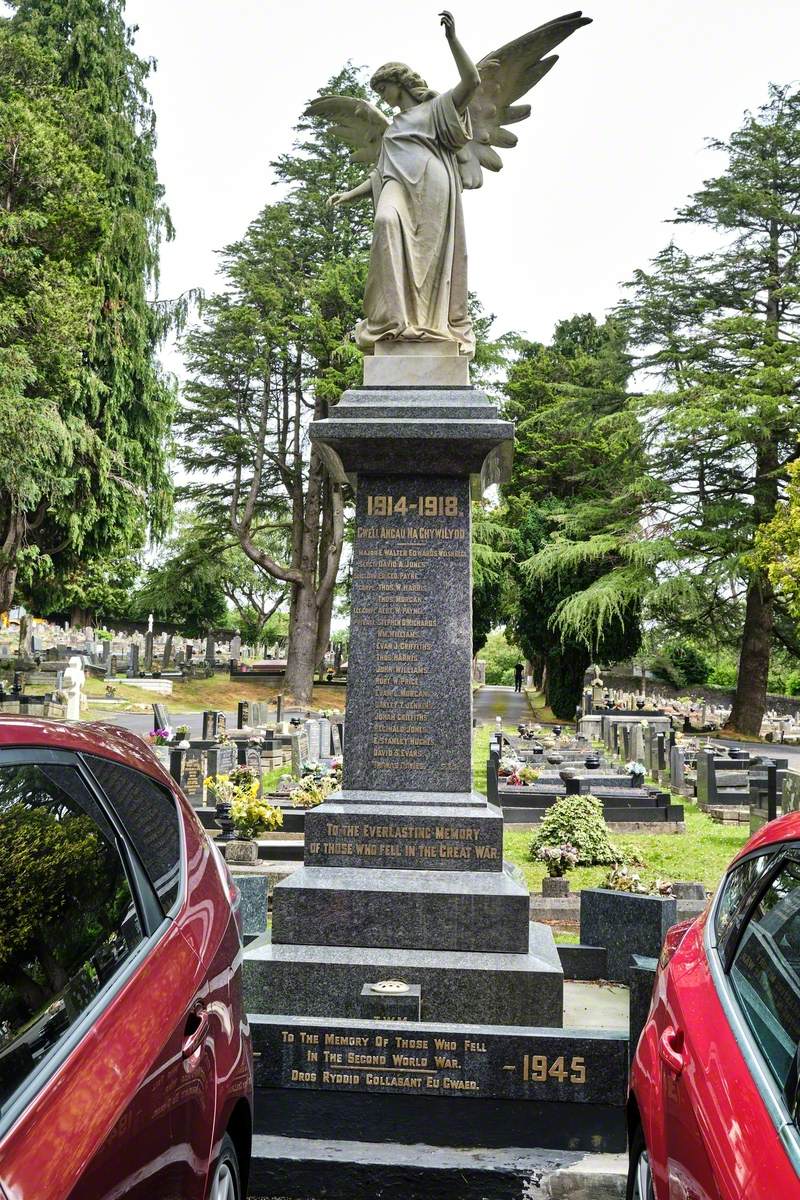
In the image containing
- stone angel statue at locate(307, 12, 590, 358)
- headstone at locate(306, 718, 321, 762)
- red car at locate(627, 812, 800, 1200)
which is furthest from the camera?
headstone at locate(306, 718, 321, 762)

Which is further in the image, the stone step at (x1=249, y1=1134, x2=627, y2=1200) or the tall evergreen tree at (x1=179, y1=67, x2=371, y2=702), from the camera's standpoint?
the tall evergreen tree at (x1=179, y1=67, x2=371, y2=702)

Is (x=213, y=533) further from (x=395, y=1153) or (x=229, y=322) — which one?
(x=395, y=1153)

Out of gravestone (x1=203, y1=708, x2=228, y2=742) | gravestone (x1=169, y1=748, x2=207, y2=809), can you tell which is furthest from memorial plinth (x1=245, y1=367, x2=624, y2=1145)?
gravestone (x1=203, y1=708, x2=228, y2=742)

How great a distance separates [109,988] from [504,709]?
4504 cm

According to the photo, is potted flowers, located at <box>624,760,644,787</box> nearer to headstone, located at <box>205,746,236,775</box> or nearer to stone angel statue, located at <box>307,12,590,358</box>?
headstone, located at <box>205,746,236,775</box>

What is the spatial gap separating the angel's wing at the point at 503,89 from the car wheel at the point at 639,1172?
6.57m

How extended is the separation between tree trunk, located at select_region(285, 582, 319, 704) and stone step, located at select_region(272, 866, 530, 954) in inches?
1219

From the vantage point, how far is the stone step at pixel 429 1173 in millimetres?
4168

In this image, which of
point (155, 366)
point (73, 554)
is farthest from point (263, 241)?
point (73, 554)

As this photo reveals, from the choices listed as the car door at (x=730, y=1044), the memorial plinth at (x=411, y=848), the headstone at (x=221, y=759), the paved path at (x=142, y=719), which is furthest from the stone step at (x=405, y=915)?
the paved path at (x=142, y=719)

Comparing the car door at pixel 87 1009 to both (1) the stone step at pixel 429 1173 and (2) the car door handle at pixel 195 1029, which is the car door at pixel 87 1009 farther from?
(1) the stone step at pixel 429 1173

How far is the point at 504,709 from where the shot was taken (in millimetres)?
46688

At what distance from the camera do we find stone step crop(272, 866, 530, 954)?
222 inches

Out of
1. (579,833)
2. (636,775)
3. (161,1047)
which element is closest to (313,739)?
(636,775)
